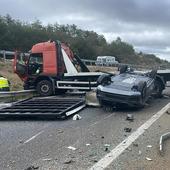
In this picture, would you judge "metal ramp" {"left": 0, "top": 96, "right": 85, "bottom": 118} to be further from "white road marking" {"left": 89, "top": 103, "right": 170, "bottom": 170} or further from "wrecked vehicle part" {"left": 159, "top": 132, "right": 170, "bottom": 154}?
"wrecked vehicle part" {"left": 159, "top": 132, "right": 170, "bottom": 154}

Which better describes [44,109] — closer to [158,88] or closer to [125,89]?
[125,89]

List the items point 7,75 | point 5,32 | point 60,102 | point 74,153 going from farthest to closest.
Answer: point 5,32 → point 7,75 → point 60,102 → point 74,153

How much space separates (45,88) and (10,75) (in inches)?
389

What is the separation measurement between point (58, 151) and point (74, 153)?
1.10 ft

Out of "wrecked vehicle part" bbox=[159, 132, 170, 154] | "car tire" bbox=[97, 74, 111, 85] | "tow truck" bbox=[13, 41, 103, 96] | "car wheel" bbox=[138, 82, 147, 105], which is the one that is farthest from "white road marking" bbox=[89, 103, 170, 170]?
"tow truck" bbox=[13, 41, 103, 96]

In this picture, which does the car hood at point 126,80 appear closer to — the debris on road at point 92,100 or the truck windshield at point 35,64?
the debris on road at point 92,100

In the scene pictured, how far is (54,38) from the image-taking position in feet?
202

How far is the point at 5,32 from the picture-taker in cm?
4906

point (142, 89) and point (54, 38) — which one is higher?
point (54, 38)

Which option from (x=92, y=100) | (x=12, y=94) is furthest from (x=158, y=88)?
(x=12, y=94)

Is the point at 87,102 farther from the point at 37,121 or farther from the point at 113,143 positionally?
the point at 113,143

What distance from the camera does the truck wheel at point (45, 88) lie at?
19.7 m

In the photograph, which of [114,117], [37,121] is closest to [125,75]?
[114,117]

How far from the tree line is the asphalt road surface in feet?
77.6
